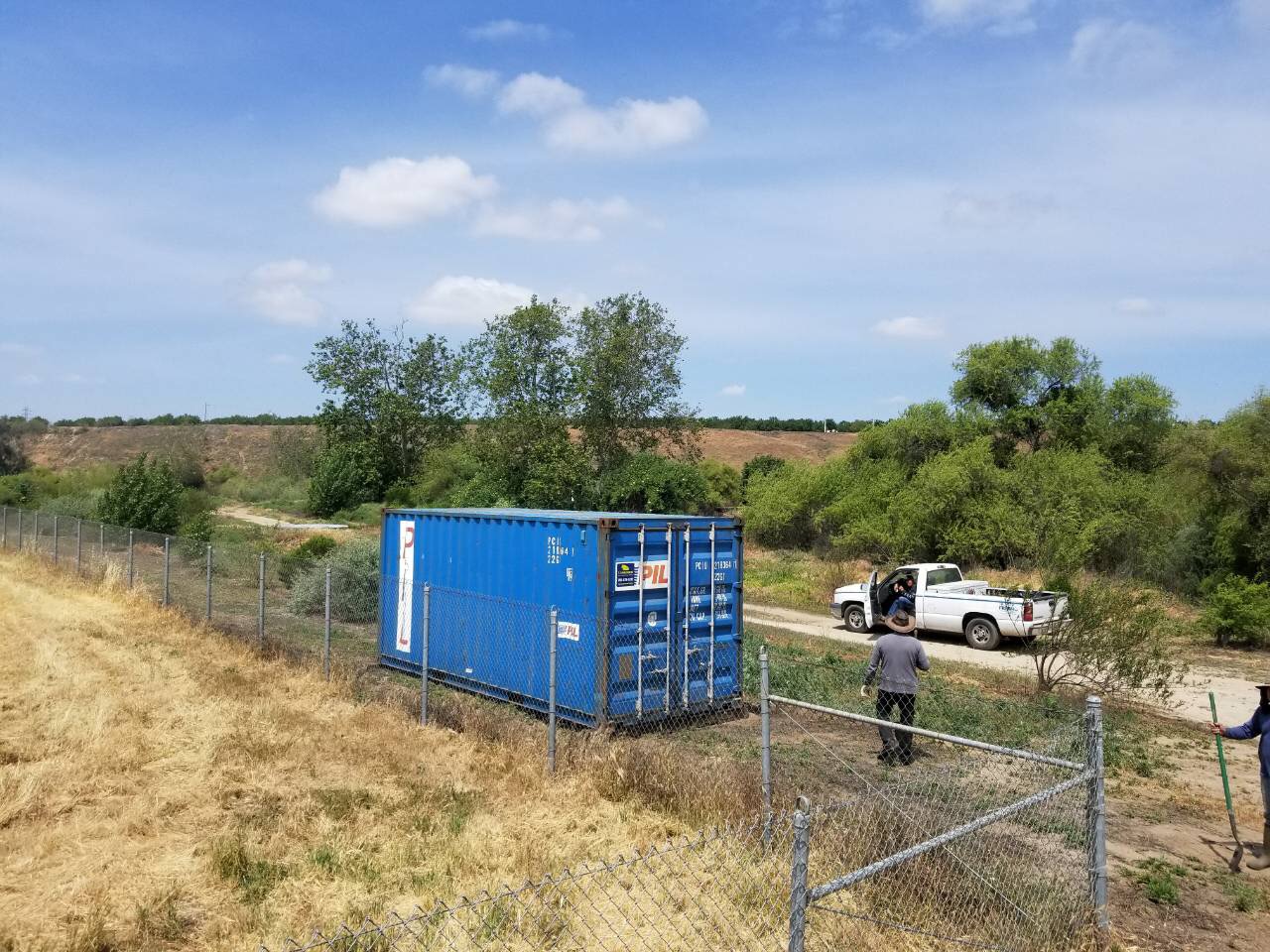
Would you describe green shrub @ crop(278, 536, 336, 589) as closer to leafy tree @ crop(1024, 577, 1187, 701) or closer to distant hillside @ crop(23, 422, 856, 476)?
leafy tree @ crop(1024, 577, 1187, 701)

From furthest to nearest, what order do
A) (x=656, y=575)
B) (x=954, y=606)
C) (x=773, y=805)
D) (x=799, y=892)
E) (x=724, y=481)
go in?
1. (x=724, y=481)
2. (x=954, y=606)
3. (x=656, y=575)
4. (x=773, y=805)
5. (x=799, y=892)

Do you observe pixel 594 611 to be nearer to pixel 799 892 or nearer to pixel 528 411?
pixel 799 892

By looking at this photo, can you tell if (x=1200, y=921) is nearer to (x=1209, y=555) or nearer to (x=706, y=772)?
(x=706, y=772)

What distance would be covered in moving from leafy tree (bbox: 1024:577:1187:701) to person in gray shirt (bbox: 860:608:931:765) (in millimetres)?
4116

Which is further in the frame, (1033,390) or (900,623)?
(1033,390)

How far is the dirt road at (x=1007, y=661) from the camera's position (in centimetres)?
1328

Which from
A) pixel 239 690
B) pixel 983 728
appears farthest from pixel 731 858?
pixel 239 690

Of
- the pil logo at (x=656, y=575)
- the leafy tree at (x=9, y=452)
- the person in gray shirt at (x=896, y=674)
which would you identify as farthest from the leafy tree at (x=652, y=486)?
the leafy tree at (x=9, y=452)

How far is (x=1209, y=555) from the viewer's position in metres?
25.7

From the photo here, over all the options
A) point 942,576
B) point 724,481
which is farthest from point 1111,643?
point 724,481

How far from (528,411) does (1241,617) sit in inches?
1010

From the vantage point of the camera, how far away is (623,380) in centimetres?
3822

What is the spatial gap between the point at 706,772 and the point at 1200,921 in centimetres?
348

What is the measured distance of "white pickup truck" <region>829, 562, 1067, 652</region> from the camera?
58.2 ft
